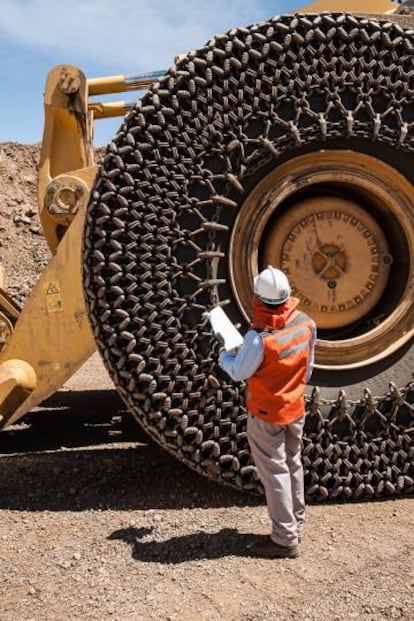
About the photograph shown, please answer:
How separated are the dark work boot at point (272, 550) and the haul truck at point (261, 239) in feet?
1.34

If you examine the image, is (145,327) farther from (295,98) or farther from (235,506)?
(295,98)

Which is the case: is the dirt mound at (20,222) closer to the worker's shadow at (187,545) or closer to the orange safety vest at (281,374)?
the worker's shadow at (187,545)

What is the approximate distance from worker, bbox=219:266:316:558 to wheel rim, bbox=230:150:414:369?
0.46 meters

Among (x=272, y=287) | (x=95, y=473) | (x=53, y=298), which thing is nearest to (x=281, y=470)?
(x=272, y=287)

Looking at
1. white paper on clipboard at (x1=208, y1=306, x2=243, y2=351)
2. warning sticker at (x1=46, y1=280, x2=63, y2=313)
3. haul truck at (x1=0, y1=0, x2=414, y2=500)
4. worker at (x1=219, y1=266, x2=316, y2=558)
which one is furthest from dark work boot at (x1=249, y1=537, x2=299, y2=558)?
warning sticker at (x1=46, y1=280, x2=63, y2=313)

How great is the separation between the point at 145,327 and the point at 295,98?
3.95 ft

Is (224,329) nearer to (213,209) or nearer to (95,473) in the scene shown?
(213,209)

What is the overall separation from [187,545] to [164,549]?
10 centimetres

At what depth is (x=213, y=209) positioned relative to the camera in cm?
314

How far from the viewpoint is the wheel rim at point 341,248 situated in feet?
10.7

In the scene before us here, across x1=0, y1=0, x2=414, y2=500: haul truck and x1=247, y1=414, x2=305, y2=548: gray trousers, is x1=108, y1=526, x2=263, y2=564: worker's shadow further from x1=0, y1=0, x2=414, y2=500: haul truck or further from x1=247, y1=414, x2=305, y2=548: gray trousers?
x1=0, y1=0, x2=414, y2=500: haul truck

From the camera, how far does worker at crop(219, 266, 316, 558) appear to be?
2713mm

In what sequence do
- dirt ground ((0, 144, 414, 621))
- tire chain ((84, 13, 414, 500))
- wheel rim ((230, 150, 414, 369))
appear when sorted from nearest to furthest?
dirt ground ((0, 144, 414, 621))
tire chain ((84, 13, 414, 500))
wheel rim ((230, 150, 414, 369))

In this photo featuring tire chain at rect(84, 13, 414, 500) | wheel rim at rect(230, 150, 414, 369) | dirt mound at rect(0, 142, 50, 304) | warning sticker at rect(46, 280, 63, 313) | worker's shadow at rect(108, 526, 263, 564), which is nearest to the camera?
worker's shadow at rect(108, 526, 263, 564)
